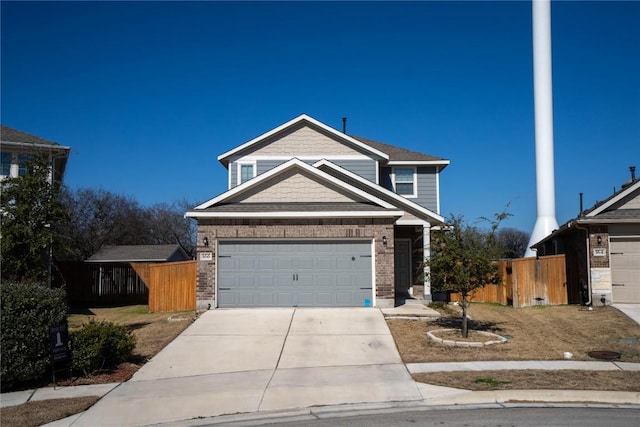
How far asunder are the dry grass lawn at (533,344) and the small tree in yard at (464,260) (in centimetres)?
151

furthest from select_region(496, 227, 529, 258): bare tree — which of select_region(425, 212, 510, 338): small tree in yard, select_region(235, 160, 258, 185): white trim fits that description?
select_region(425, 212, 510, 338): small tree in yard

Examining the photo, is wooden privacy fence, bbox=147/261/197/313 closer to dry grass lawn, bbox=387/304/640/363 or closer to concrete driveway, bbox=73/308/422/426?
concrete driveway, bbox=73/308/422/426

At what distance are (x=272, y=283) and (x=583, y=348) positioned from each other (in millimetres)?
9398

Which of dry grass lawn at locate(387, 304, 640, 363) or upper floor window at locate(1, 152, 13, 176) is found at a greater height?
upper floor window at locate(1, 152, 13, 176)

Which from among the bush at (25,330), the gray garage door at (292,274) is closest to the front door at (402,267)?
the gray garage door at (292,274)

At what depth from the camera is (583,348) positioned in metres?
13.3

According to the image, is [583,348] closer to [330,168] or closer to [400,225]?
[400,225]

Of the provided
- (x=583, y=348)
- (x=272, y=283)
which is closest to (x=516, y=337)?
(x=583, y=348)

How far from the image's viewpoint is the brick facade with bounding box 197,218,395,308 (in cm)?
1869

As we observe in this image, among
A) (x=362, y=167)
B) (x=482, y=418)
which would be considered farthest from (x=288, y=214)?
(x=482, y=418)

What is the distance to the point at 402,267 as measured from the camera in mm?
23438

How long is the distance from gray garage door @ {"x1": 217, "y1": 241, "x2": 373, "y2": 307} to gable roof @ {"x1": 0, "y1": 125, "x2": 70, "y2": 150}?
27.4 ft

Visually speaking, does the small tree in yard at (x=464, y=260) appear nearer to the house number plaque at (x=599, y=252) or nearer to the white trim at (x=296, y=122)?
the house number plaque at (x=599, y=252)

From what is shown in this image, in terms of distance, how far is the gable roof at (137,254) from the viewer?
33.7 m
